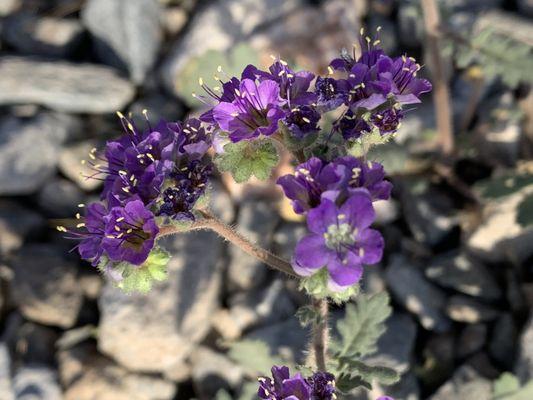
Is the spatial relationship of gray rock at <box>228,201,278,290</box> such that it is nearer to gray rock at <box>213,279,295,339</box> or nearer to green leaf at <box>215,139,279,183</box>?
gray rock at <box>213,279,295,339</box>

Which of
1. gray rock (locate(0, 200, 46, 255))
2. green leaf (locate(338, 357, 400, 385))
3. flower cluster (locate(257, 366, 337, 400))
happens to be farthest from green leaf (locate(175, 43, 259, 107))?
flower cluster (locate(257, 366, 337, 400))

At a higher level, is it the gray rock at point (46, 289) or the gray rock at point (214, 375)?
the gray rock at point (46, 289)

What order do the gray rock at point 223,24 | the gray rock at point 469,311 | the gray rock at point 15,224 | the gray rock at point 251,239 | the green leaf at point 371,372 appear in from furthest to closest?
1. the gray rock at point 223,24
2. the gray rock at point 15,224
3. the gray rock at point 251,239
4. the gray rock at point 469,311
5. the green leaf at point 371,372

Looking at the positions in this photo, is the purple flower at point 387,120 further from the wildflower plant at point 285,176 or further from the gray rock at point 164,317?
the gray rock at point 164,317

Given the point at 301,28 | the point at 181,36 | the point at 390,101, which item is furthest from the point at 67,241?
the point at 390,101

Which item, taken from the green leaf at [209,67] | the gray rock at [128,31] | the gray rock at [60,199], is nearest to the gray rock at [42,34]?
the gray rock at [128,31]

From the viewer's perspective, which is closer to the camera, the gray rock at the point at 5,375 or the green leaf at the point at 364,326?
the green leaf at the point at 364,326
